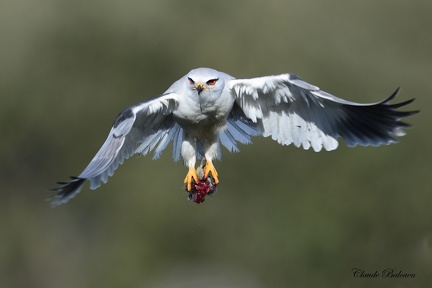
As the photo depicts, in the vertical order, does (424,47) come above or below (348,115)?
above

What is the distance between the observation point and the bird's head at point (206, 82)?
7590 mm

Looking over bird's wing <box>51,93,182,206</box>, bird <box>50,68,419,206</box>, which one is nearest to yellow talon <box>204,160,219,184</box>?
bird <box>50,68,419,206</box>

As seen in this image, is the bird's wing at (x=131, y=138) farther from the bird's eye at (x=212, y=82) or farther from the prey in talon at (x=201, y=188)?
the prey in talon at (x=201, y=188)

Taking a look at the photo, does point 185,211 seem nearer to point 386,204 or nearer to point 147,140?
point 386,204

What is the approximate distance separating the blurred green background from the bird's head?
250 inches

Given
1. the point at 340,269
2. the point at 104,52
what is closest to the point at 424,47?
the point at 340,269

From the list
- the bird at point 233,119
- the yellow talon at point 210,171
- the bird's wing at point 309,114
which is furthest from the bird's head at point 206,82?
the yellow talon at point 210,171

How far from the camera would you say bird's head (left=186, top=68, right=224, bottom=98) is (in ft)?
24.9

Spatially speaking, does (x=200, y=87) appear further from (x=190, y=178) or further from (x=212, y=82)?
(x=190, y=178)

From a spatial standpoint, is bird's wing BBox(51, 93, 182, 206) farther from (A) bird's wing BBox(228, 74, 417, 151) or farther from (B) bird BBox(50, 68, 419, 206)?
(A) bird's wing BBox(228, 74, 417, 151)

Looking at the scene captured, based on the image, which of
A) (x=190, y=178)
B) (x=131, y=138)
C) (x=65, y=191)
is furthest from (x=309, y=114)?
(x=65, y=191)

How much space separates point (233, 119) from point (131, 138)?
913 millimetres

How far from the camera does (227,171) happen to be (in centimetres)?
1548

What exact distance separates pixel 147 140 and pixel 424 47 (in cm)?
1006
